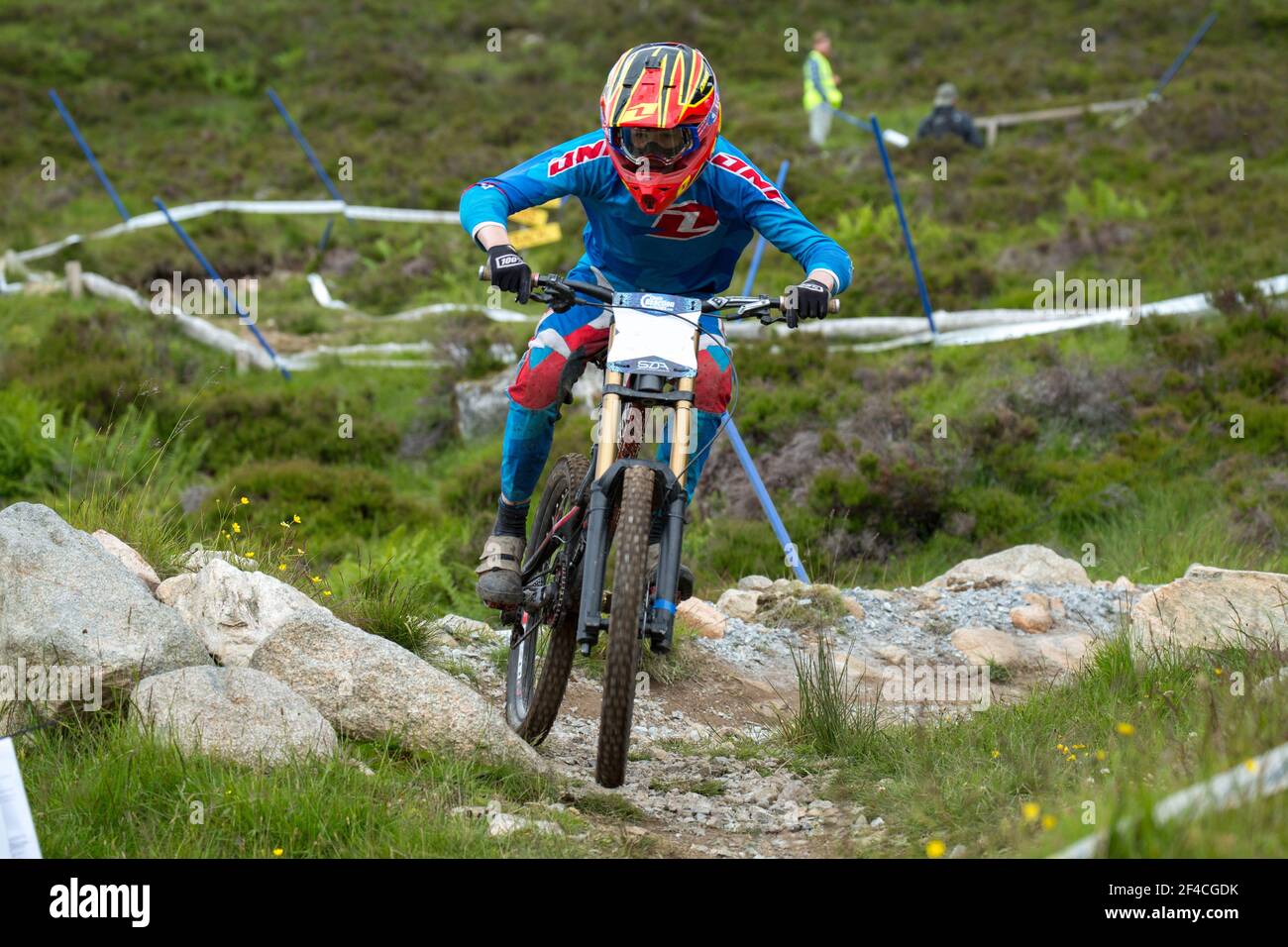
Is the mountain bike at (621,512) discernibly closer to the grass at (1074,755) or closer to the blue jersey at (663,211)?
the blue jersey at (663,211)

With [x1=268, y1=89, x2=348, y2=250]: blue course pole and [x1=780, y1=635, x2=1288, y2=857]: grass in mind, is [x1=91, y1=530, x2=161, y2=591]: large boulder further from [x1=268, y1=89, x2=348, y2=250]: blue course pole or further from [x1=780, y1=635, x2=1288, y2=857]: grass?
[x1=268, y1=89, x2=348, y2=250]: blue course pole

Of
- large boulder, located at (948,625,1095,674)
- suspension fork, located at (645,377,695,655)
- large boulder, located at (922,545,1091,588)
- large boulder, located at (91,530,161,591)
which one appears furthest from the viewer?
→ large boulder, located at (922,545,1091,588)

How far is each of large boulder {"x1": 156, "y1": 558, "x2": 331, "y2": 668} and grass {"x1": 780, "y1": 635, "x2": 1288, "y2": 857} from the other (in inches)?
84.9

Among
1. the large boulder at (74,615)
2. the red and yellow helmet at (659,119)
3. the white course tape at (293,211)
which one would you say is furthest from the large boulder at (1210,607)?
the white course tape at (293,211)

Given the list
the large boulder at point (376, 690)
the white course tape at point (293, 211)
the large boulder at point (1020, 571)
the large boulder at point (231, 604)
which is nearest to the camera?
the large boulder at point (376, 690)

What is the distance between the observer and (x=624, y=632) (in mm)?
4395

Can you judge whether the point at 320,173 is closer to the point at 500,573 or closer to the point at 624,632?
the point at 500,573

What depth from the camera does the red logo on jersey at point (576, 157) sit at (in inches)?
212

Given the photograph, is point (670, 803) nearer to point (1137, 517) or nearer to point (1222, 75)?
point (1137, 517)

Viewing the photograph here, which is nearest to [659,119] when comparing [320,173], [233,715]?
[233,715]

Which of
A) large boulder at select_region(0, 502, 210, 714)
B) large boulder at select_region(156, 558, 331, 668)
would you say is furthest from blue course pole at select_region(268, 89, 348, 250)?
large boulder at select_region(0, 502, 210, 714)

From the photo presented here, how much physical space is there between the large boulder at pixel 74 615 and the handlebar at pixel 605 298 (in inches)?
68.6

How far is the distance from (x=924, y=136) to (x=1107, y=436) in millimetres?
11377

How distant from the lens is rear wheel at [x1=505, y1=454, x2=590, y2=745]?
203 inches
